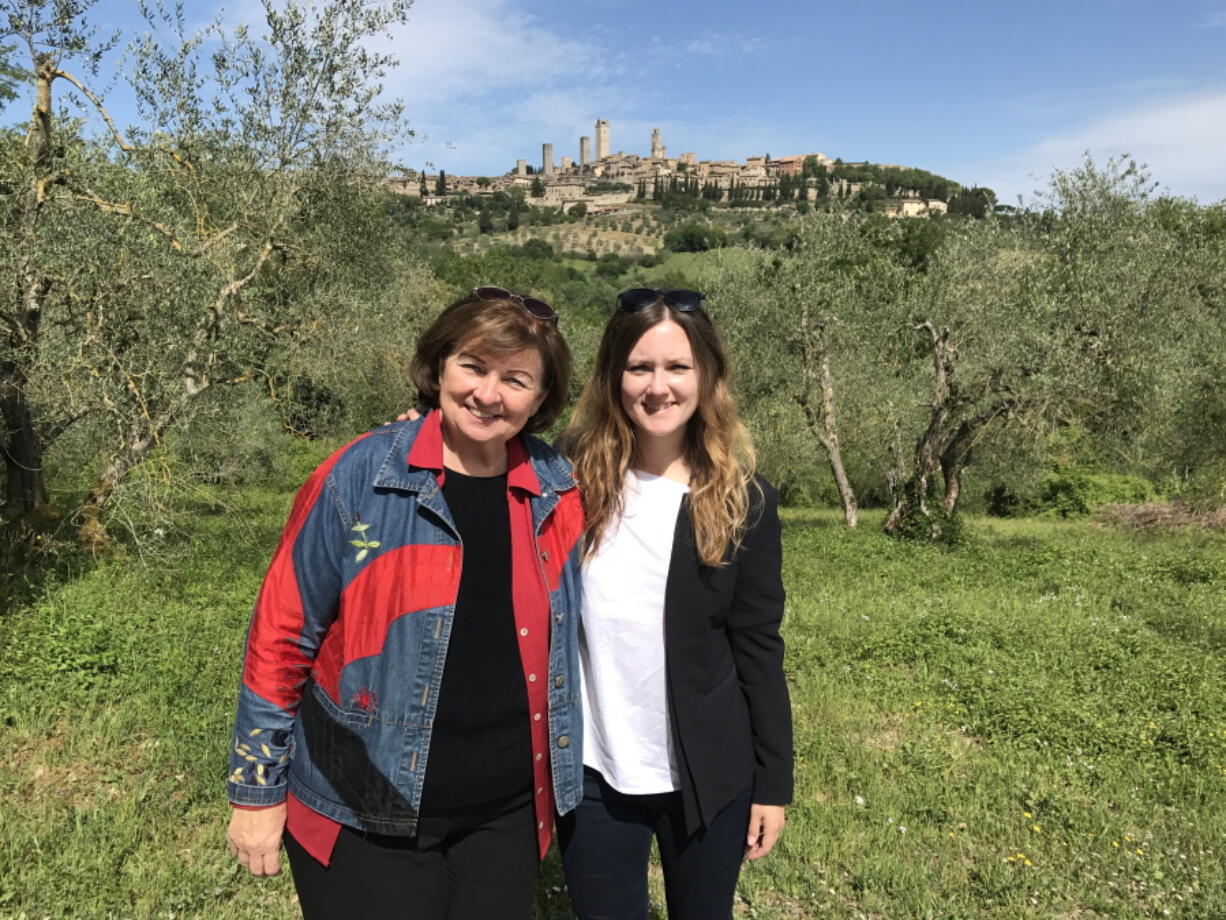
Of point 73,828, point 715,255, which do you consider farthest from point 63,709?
point 715,255

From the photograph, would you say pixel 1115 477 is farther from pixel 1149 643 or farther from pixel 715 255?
pixel 1149 643

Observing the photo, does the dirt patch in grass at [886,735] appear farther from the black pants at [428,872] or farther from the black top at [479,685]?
the black top at [479,685]

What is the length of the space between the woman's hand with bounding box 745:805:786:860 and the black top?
2.42 ft

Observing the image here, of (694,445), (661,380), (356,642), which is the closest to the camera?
(356,642)

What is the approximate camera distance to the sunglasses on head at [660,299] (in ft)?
6.93

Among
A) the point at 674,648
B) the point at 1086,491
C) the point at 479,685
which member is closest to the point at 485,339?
the point at 479,685

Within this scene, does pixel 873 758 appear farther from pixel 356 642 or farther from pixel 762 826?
pixel 356 642

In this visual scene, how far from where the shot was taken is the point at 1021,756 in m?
4.98

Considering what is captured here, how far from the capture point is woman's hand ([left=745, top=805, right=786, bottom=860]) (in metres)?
2.16

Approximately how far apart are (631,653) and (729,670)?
0.32 m

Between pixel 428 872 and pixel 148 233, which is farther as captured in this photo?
pixel 148 233

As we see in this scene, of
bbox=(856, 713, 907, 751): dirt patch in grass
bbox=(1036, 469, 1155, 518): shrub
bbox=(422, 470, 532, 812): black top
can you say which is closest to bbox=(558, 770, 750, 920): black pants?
bbox=(422, 470, 532, 812): black top

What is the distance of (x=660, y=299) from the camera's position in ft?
6.97

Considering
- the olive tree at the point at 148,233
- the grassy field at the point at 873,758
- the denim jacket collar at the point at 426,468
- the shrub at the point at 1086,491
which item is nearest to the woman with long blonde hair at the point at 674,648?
the denim jacket collar at the point at 426,468
